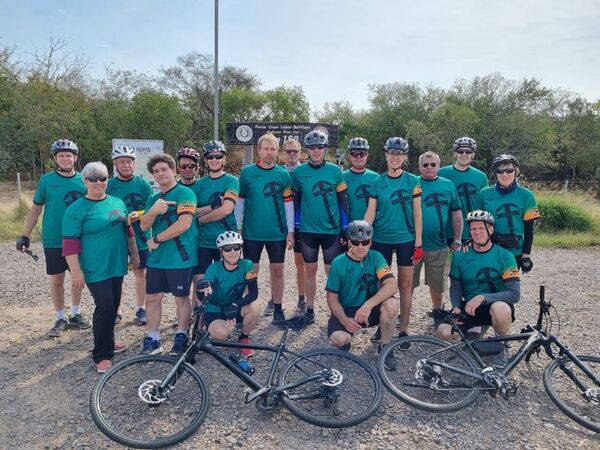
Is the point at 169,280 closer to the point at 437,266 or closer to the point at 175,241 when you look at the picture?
the point at 175,241

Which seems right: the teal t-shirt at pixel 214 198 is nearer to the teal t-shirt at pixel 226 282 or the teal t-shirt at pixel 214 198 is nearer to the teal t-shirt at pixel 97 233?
the teal t-shirt at pixel 226 282

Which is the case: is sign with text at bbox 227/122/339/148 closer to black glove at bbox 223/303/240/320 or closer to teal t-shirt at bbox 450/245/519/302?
teal t-shirt at bbox 450/245/519/302

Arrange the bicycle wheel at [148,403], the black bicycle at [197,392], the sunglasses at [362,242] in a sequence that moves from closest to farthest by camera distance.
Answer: the bicycle wheel at [148,403] → the black bicycle at [197,392] → the sunglasses at [362,242]

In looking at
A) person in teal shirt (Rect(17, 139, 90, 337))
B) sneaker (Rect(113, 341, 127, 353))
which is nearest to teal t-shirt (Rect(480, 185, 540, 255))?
sneaker (Rect(113, 341, 127, 353))

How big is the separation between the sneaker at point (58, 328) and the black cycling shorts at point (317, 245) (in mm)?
3229

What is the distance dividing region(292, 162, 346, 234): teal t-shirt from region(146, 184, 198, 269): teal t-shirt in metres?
1.49

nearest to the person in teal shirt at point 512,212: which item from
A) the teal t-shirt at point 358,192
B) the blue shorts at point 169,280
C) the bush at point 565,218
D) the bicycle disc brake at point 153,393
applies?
the teal t-shirt at point 358,192

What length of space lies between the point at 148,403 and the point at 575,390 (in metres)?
3.88

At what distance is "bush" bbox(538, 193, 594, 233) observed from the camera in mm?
12984

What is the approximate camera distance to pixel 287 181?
531 cm

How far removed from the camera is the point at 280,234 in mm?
5277

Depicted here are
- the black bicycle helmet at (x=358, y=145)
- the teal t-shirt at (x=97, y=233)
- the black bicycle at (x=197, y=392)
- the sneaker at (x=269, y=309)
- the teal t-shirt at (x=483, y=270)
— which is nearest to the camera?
the black bicycle at (x=197, y=392)

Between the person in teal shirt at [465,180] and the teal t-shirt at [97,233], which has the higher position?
the person in teal shirt at [465,180]

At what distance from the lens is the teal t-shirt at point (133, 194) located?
16.5ft
